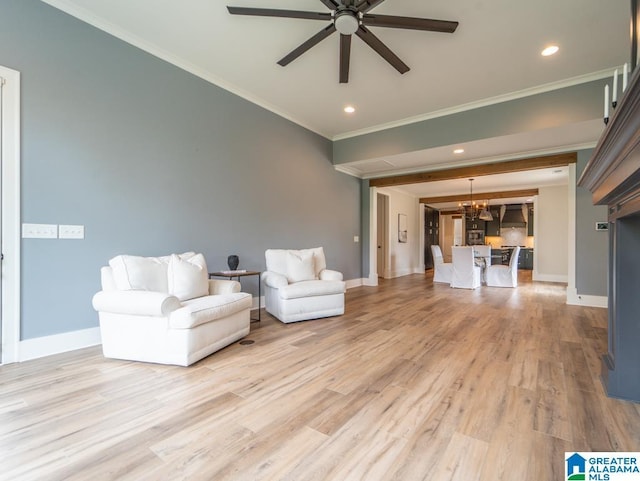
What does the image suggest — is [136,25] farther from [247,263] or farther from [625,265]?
[625,265]

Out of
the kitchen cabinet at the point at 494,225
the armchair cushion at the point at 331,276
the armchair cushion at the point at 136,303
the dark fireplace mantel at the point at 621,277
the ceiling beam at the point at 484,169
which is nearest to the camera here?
the dark fireplace mantel at the point at 621,277

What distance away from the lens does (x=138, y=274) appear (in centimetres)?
263

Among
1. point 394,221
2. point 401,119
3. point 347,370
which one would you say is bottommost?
point 347,370

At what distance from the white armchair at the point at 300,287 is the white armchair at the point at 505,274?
4.86m

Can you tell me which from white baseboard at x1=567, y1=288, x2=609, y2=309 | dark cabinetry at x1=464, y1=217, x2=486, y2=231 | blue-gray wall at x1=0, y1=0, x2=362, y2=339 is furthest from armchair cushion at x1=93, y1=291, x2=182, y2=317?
dark cabinetry at x1=464, y1=217, x2=486, y2=231

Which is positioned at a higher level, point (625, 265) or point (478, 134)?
point (478, 134)

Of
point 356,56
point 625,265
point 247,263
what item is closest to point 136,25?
point 356,56

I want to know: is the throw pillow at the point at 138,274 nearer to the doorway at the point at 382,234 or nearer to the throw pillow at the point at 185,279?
the throw pillow at the point at 185,279

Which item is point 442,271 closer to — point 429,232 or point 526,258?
point 429,232

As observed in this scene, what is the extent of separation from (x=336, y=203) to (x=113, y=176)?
4.01m

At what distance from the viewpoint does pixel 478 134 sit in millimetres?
4352

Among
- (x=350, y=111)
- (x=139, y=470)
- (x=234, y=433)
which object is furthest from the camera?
(x=350, y=111)

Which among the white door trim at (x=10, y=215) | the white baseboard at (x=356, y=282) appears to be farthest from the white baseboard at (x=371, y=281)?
the white door trim at (x=10, y=215)

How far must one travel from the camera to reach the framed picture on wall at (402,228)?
9031mm
